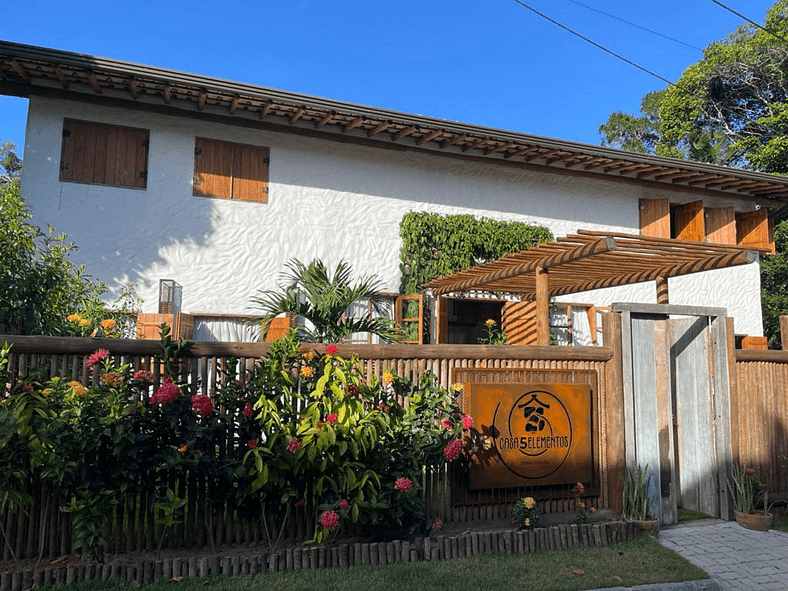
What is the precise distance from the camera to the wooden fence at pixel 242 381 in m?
4.23

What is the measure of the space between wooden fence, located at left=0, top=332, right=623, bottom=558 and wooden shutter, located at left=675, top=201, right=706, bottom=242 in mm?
9118

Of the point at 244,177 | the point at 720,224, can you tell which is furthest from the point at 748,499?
the point at 720,224

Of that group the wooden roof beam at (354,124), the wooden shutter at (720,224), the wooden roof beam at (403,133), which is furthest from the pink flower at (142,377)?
the wooden shutter at (720,224)

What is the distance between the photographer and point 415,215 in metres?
11.2

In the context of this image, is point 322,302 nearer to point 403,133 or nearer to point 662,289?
point 403,133

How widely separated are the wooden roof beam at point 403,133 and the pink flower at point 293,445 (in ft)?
22.8

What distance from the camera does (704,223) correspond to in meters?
13.9

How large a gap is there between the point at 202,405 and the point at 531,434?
9.05 ft

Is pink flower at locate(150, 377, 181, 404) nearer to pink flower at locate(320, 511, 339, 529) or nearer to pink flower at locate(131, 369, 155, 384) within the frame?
pink flower at locate(131, 369, 155, 384)

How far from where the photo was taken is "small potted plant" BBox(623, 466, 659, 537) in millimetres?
5363

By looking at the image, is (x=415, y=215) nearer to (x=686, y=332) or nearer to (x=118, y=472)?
(x=686, y=332)

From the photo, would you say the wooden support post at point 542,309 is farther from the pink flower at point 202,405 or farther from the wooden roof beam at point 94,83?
the wooden roof beam at point 94,83

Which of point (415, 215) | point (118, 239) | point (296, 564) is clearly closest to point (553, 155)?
point (415, 215)

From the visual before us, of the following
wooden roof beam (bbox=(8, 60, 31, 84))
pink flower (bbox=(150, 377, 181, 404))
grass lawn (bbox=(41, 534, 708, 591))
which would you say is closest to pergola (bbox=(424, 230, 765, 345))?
grass lawn (bbox=(41, 534, 708, 591))
